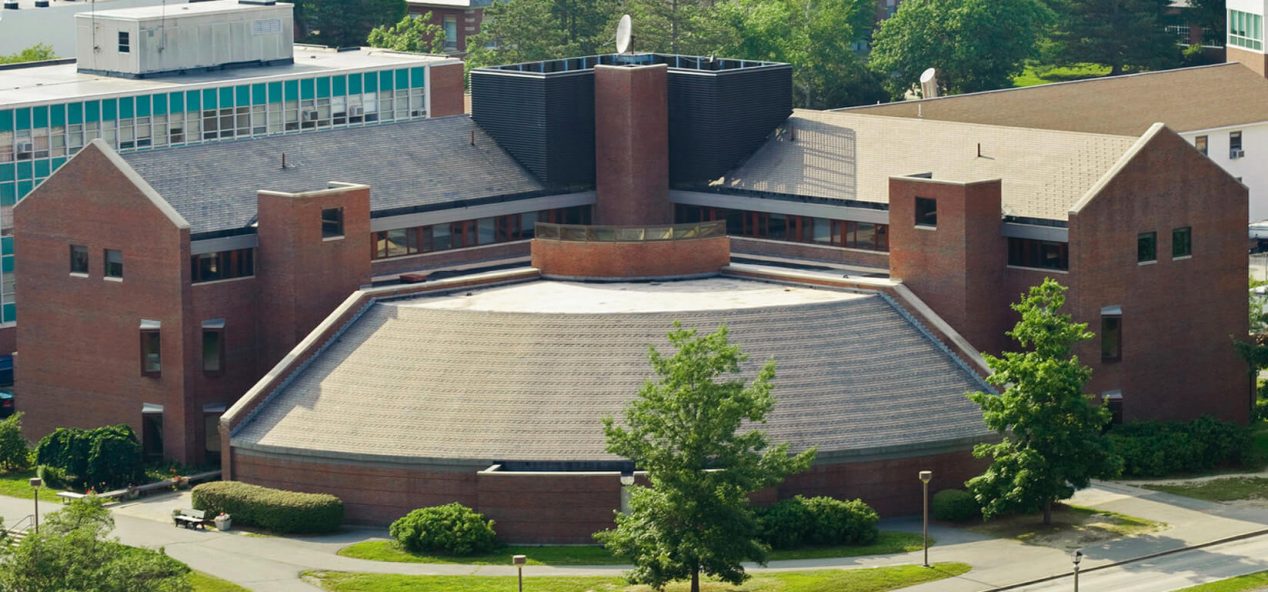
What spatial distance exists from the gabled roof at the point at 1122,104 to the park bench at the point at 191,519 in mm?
50545

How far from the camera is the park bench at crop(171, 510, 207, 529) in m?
113

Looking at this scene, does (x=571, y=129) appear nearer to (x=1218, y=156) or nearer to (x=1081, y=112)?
(x=1081, y=112)

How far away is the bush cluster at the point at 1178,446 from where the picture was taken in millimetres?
118000

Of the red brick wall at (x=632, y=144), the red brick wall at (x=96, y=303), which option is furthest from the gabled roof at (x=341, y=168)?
the red brick wall at (x=632, y=144)

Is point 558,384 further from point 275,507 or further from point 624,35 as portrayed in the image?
point 624,35

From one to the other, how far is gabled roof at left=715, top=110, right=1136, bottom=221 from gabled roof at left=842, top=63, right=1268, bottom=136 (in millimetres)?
17296

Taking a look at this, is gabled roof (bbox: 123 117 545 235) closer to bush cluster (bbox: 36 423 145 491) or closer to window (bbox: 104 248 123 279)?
window (bbox: 104 248 123 279)

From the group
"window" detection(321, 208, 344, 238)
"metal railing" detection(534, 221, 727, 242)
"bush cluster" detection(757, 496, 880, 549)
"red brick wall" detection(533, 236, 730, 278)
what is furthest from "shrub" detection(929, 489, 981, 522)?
"window" detection(321, 208, 344, 238)

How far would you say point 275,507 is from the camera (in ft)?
366

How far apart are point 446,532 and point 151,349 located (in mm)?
20844

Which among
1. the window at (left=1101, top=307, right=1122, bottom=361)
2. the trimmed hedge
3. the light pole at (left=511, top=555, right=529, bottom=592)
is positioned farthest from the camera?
the window at (left=1101, top=307, right=1122, bottom=361)

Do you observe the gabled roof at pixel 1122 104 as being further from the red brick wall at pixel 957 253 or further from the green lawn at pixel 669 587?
the green lawn at pixel 669 587

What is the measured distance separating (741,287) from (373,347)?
54.5 feet

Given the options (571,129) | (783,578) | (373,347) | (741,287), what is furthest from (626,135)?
(783,578)
